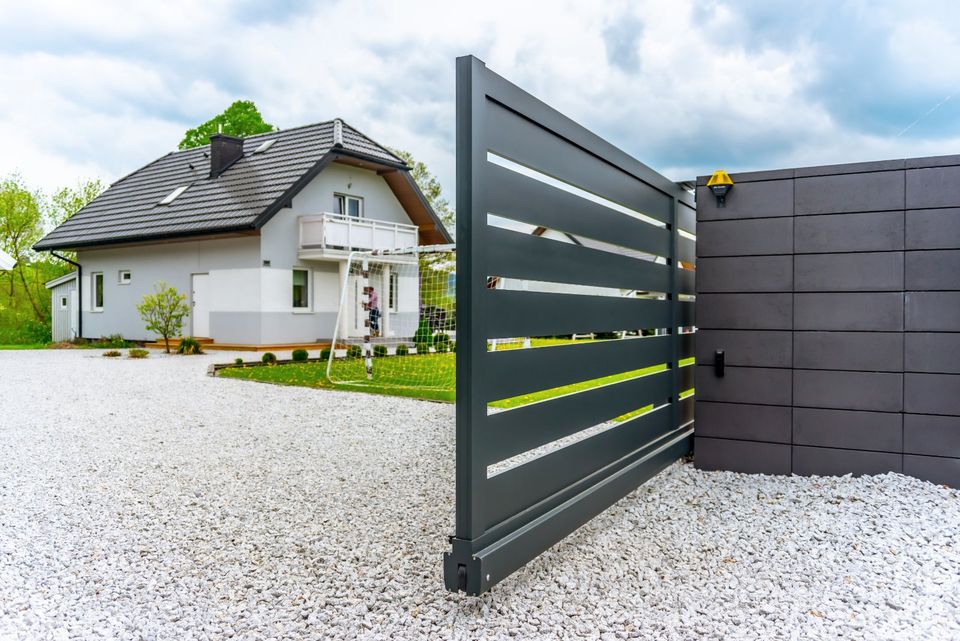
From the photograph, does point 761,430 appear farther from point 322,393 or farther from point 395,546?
point 322,393

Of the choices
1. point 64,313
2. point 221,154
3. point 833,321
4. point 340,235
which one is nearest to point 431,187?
point 221,154

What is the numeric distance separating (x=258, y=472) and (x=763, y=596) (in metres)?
3.13

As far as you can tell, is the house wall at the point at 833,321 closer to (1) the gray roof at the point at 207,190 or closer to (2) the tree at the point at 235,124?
(1) the gray roof at the point at 207,190

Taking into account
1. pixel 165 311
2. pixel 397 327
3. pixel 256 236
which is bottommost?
pixel 397 327

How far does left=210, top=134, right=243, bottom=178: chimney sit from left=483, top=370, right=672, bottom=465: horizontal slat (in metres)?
16.6

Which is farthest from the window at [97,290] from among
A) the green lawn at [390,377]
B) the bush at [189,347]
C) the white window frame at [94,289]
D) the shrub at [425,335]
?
the shrub at [425,335]

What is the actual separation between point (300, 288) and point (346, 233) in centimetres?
179

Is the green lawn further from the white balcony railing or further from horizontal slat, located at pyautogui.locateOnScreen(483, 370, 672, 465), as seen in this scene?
the white balcony railing

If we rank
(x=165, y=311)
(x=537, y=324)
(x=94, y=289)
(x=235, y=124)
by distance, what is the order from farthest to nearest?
(x=235, y=124) < (x=94, y=289) < (x=165, y=311) < (x=537, y=324)

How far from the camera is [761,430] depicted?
4109 mm

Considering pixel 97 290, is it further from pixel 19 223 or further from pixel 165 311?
pixel 19 223

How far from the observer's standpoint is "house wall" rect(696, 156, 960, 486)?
3760 millimetres

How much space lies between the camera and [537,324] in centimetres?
261

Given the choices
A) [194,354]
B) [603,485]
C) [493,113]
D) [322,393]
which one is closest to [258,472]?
[603,485]
